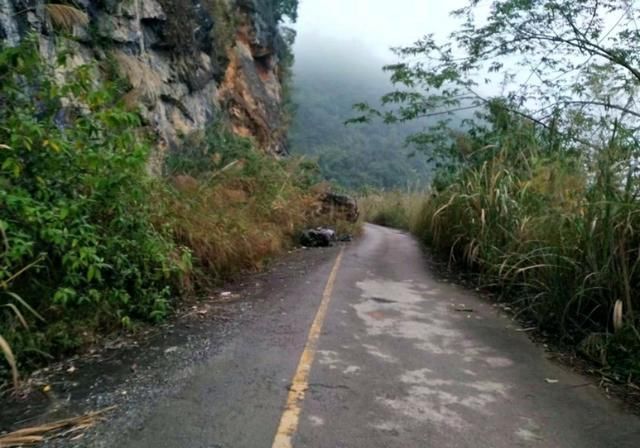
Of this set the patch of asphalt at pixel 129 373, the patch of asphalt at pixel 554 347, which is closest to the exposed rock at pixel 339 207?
the patch of asphalt at pixel 554 347

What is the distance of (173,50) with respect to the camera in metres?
13.8

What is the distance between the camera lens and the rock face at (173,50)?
7.90 meters

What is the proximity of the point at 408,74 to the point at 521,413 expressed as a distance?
36.7 feet

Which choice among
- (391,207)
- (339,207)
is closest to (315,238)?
(339,207)

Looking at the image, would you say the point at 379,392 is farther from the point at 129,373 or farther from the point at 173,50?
the point at 173,50

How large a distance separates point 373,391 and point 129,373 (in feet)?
6.74

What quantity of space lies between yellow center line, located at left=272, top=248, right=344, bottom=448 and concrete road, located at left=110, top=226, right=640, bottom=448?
0.03 feet

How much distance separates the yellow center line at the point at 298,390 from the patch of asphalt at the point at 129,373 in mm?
845

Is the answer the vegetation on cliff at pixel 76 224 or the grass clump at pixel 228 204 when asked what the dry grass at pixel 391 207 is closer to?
the grass clump at pixel 228 204

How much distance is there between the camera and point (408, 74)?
44.4ft

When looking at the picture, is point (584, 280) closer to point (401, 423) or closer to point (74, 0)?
point (401, 423)

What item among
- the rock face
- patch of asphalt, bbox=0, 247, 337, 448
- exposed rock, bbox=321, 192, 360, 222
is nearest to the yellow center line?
patch of asphalt, bbox=0, 247, 337, 448

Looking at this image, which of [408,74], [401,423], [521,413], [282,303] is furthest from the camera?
[408,74]

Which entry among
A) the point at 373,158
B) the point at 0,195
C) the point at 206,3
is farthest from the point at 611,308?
the point at 373,158
